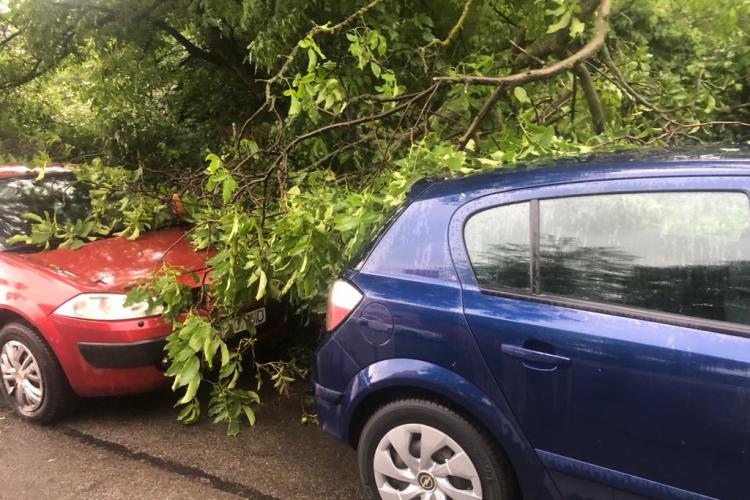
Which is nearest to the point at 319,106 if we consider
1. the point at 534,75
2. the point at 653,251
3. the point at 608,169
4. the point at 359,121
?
the point at 359,121

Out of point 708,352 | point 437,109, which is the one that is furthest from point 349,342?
point 437,109

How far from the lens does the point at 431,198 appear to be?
241 cm

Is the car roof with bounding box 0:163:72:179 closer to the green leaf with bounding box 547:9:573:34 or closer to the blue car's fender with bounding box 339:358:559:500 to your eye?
the blue car's fender with bounding box 339:358:559:500

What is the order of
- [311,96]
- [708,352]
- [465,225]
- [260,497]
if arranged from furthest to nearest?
[311,96], [260,497], [465,225], [708,352]

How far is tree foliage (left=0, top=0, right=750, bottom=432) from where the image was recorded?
309 cm

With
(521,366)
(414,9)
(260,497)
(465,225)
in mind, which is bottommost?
(260,497)

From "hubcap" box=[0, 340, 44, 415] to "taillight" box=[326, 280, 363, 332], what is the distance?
1.93 metres

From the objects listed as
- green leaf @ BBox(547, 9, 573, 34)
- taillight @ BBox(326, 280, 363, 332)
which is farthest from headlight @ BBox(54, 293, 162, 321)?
green leaf @ BBox(547, 9, 573, 34)

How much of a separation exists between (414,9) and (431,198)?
10.0ft

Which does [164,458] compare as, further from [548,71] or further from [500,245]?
[548,71]

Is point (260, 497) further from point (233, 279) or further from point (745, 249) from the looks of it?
point (745, 249)

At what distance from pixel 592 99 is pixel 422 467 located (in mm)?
3114

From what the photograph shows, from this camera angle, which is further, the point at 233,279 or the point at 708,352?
the point at 233,279

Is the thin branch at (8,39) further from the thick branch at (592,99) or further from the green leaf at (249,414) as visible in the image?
the thick branch at (592,99)
